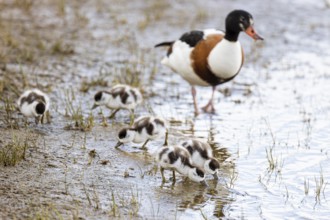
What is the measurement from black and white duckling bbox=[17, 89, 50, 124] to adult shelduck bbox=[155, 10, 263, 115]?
5.67 feet

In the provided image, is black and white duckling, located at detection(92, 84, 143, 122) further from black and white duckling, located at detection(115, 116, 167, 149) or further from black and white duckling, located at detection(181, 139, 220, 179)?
black and white duckling, located at detection(181, 139, 220, 179)

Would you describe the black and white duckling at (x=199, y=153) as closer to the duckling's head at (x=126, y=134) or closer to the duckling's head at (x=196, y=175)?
the duckling's head at (x=196, y=175)

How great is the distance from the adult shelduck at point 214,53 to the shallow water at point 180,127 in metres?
0.45

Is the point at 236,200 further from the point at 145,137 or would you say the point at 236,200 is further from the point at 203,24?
the point at 203,24

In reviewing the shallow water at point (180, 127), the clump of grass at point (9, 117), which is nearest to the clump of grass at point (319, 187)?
the shallow water at point (180, 127)

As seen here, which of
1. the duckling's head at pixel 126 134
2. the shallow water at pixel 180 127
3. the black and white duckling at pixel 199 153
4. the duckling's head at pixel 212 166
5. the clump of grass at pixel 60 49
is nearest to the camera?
the shallow water at pixel 180 127

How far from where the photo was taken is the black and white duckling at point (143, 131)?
624 centimetres

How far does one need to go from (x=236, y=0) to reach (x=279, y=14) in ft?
3.47

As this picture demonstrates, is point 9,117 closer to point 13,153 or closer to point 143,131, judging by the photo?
point 13,153

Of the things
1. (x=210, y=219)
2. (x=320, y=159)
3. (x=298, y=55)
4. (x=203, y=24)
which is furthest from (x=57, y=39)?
(x=210, y=219)

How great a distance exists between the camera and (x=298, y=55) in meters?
10.3

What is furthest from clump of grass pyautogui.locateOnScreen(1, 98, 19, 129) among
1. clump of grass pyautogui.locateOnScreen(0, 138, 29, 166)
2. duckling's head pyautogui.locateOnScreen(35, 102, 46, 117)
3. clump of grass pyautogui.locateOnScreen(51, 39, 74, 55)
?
clump of grass pyautogui.locateOnScreen(51, 39, 74, 55)

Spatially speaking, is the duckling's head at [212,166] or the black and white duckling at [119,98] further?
the black and white duckling at [119,98]

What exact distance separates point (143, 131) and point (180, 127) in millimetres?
1103
